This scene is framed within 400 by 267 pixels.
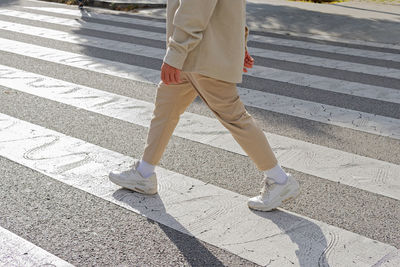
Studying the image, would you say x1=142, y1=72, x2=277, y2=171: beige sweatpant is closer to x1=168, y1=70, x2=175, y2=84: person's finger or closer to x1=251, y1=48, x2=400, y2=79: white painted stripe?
x1=168, y1=70, x2=175, y2=84: person's finger

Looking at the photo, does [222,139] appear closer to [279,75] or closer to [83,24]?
[279,75]

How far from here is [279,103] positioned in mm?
5652

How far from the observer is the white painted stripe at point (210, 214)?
294cm

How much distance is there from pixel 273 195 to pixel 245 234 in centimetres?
35

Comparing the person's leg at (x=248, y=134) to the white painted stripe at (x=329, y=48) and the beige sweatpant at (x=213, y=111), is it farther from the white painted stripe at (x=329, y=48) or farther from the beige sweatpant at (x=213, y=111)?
the white painted stripe at (x=329, y=48)

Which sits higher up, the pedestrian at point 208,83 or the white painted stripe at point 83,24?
the pedestrian at point 208,83

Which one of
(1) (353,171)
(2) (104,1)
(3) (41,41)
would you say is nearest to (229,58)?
(1) (353,171)

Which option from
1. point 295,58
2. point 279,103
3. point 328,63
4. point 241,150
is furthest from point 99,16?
point 241,150

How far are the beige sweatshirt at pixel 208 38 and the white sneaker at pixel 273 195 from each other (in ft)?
2.10

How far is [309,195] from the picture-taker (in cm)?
365

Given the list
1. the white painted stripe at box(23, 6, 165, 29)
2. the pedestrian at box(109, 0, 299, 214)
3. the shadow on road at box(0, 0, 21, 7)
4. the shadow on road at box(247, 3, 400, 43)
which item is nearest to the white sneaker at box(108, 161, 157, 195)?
the pedestrian at box(109, 0, 299, 214)

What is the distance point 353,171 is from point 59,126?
2277mm


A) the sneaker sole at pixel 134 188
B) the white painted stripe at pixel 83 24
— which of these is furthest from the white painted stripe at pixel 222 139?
the white painted stripe at pixel 83 24

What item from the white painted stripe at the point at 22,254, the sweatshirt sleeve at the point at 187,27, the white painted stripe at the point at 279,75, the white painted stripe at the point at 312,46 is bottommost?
the white painted stripe at the point at 22,254
